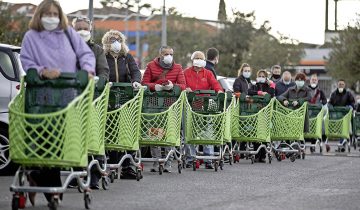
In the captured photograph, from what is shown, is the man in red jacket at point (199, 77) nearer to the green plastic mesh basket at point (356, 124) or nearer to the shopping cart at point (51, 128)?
the shopping cart at point (51, 128)

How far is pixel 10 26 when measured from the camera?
53250mm

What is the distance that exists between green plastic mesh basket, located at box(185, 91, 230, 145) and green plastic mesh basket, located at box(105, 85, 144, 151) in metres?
3.71

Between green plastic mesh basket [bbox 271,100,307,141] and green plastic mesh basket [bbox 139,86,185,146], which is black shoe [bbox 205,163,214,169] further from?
green plastic mesh basket [bbox 271,100,307,141]

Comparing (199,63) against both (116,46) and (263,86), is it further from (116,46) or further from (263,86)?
(263,86)

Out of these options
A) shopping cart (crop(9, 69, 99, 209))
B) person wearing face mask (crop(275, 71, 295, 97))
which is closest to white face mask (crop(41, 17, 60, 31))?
shopping cart (crop(9, 69, 99, 209))

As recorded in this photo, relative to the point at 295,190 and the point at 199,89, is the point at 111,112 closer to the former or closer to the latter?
the point at 295,190

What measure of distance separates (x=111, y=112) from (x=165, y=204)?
2489mm

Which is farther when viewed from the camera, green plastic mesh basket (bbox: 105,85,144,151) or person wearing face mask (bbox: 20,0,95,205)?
green plastic mesh basket (bbox: 105,85,144,151)

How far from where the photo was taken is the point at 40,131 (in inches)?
416

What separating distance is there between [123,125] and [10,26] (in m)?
39.5

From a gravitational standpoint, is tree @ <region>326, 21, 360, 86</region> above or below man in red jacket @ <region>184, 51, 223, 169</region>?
above

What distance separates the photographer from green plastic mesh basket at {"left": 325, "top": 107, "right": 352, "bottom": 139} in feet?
99.3

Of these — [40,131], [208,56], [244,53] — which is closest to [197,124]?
[208,56]

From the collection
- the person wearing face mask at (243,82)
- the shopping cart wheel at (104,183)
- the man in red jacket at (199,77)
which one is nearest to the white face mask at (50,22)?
the shopping cart wheel at (104,183)
